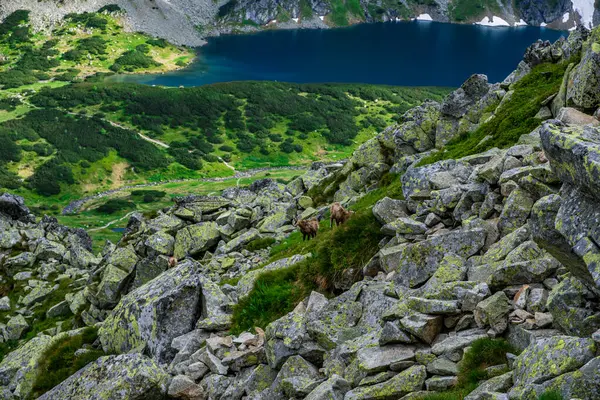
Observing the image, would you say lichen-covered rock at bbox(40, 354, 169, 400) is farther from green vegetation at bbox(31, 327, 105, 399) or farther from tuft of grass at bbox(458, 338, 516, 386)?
tuft of grass at bbox(458, 338, 516, 386)

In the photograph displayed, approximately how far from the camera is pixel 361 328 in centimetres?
1664

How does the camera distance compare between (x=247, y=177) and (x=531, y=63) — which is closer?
(x=531, y=63)

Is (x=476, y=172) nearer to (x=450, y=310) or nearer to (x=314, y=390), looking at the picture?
(x=450, y=310)

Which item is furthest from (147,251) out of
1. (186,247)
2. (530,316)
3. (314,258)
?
(530,316)

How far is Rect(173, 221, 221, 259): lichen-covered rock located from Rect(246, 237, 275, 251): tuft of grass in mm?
4965

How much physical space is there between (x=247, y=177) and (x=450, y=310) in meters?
187

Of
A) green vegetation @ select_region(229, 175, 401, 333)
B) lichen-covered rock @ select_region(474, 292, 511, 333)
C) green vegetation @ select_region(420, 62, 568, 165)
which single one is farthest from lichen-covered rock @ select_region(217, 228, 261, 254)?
lichen-covered rock @ select_region(474, 292, 511, 333)

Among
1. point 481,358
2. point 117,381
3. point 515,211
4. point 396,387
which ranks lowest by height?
point 117,381

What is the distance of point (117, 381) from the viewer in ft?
59.9

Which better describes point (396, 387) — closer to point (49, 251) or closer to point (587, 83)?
point (587, 83)

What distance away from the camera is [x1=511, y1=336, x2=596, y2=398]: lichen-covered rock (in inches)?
397

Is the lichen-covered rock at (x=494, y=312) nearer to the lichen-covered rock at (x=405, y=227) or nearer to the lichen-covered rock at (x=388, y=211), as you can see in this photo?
the lichen-covered rock at (x=405, y=227)

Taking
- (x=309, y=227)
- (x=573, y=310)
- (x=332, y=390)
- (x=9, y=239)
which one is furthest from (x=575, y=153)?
(x=9, y=239)

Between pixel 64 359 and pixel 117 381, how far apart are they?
759 centimetres
